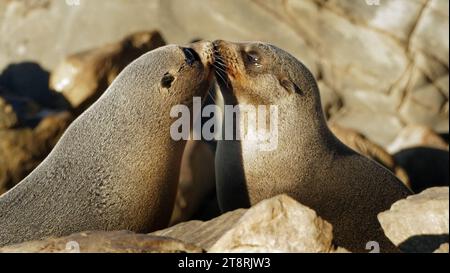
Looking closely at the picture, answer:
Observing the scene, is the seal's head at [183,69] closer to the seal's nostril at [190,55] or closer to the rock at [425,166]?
the seal's nostril at [190,55]

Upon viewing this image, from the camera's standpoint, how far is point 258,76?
7.64m

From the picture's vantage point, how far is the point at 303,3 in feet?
39.4

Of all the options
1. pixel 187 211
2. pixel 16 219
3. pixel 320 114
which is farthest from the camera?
pixel 187 211

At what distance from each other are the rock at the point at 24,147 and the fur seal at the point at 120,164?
7.69 ft

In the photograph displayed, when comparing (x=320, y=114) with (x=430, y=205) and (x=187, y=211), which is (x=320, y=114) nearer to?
(x=187, y=211)

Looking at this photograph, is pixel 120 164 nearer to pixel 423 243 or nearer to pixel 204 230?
pixel 204 230

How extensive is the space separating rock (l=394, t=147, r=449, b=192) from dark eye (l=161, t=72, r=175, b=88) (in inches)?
184

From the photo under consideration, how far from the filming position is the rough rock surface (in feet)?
38.6

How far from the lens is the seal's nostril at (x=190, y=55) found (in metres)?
7.37

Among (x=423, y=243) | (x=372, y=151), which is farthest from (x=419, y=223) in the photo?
(x=372, y=151)

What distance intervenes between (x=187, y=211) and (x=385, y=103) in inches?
176

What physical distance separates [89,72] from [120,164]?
4207 millimetres

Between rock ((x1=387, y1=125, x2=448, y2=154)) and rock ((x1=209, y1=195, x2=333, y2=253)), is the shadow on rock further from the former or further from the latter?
rock ((x1=387, y1=125, x2=448, y2=154))

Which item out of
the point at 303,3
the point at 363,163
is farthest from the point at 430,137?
the point at 363,163
